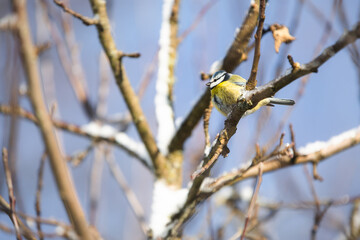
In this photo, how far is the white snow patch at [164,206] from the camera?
4.40ft

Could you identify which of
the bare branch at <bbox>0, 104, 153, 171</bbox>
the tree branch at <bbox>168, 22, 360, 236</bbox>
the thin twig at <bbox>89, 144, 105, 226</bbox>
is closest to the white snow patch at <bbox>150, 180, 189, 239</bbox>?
the tree branch at <bbox>168, 22, 360, 236</bbox>

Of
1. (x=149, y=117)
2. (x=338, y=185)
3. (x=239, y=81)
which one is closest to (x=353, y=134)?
(x=239, y=81)

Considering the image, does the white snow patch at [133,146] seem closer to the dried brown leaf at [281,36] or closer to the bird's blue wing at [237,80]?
the bird's blue wing at [237,80]

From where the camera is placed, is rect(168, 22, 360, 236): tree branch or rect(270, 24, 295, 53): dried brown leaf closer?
rect(168, 22, 360, 236): tree branch

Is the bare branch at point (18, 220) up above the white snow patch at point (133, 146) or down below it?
below

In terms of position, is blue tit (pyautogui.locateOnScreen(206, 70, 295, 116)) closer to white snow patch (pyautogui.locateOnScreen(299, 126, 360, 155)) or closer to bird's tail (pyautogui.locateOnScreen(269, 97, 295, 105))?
bird's tail (pyautogui.locateOnScreen(269, 97, 295, 105))

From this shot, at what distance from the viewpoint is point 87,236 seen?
608mm

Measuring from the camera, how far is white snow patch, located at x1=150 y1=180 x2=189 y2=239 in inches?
52.8

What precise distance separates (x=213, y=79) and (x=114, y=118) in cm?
113

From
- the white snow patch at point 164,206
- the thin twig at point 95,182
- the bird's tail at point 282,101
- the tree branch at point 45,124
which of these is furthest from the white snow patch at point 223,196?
the tree branch at point 45,124

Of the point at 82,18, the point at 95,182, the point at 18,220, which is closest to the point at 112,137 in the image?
the point at 95,182

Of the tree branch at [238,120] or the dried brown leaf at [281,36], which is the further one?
the dried brown leaf at [281,36]

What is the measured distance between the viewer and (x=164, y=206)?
141 centimetres

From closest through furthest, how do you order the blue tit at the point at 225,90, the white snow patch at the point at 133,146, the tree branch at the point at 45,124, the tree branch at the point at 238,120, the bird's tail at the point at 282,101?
the tree branch at the point at 45,124
the tree branch at the point at 238,120
the bird's tail at the point at 282,101
the blue tit at the point at 225,90
the white snow patch at the point at 133,146
